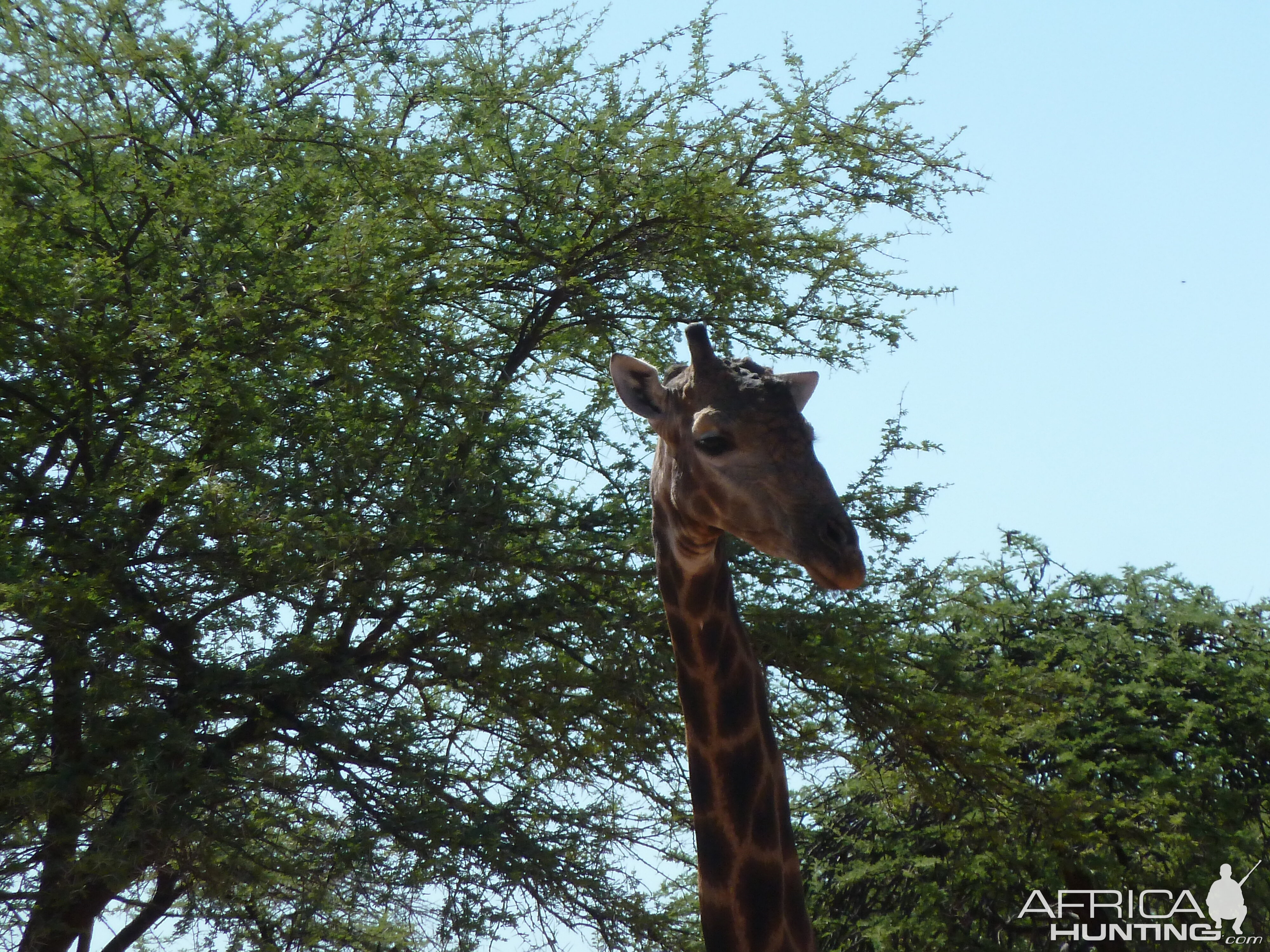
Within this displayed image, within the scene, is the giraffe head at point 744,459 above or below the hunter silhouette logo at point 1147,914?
below

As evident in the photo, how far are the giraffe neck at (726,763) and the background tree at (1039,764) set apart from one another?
4.15 meters

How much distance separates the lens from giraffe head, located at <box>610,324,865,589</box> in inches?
145

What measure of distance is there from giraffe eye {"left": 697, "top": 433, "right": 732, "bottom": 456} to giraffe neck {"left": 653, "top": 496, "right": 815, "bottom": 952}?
38cm

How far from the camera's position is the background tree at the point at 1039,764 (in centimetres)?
976

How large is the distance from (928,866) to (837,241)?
4975 millimetres

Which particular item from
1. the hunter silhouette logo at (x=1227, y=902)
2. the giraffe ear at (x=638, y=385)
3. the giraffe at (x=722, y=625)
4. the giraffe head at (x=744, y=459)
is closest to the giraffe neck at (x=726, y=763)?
the giraffe at (x=722, y=625)

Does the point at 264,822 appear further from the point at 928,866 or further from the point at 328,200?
the point at 928,866

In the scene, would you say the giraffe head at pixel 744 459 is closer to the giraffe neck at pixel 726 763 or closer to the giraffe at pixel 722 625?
the giraffe at pixel 722 625

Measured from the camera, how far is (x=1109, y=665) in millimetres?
12227

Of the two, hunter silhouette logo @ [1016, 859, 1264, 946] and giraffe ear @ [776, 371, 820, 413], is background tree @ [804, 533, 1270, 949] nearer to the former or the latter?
hunter silhouette logo @ [1016, 859, 1264, 946]

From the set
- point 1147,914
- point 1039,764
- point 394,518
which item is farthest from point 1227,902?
point 394,518

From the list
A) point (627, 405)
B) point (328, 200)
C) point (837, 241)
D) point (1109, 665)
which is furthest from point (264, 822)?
point (1109, 665)

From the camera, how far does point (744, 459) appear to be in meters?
4.11

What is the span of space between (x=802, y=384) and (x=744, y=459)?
2.57 feet
